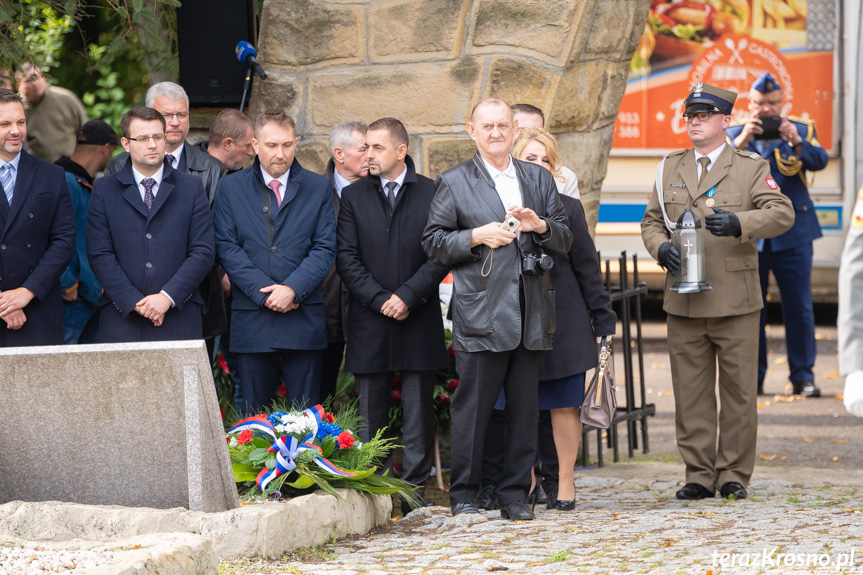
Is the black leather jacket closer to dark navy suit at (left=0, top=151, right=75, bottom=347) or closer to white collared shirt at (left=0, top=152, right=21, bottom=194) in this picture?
dark navy suit at (left=0, top=151, right=75, bottom=347)

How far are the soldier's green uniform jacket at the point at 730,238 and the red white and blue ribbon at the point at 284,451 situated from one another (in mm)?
2013

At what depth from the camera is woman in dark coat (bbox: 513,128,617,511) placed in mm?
5613

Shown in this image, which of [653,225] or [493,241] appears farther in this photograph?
[653,225]

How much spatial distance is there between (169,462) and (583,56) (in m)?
3.44

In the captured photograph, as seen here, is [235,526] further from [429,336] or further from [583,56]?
[583,56]

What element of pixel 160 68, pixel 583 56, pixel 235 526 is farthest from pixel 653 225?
pixel 160 68

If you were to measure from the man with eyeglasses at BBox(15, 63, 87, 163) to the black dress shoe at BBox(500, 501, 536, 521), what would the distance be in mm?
4866

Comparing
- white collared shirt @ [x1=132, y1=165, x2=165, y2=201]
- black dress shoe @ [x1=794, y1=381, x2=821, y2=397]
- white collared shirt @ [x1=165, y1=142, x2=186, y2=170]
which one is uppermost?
white collared shirt @ [x1=165, y1=142, x2=186, y2=170]

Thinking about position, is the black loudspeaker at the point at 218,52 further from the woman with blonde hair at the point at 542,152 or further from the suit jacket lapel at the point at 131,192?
the woman with blonde hair at the point at 542,152

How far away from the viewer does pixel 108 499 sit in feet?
15.5

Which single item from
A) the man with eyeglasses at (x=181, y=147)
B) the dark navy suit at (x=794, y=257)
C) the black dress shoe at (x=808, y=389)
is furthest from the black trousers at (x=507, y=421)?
the black dress shoe at (x=808, y=389)

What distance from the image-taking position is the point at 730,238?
5.86 meters

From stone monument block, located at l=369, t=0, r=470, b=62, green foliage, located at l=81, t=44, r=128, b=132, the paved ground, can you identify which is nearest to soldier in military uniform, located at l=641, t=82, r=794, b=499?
the paved ground

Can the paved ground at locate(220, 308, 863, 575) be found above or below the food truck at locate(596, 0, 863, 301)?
below
